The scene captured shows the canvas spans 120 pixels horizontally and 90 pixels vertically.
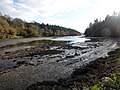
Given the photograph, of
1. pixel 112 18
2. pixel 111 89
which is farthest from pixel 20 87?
pixel 112 18

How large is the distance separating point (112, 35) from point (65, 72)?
140 meters

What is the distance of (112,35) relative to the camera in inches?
6319

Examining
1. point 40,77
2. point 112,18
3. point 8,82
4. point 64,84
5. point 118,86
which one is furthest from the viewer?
point 112,18

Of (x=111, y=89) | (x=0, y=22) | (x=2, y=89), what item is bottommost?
(x=2, y=89)

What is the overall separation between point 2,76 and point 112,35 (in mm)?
144268

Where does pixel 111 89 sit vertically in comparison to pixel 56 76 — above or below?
above

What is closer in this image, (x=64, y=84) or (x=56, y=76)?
(x=64, y=84)

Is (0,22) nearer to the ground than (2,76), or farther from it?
farther from it

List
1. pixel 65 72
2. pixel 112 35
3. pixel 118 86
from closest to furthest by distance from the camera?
pixel 118 86 → pixel 65 72 → pixel 112 35

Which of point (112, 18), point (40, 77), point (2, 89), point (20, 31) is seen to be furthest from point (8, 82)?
point (112, 18)

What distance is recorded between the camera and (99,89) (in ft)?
32.2

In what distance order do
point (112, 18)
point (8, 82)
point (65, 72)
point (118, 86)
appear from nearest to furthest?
1. point (118, 86)
2. point (8, 82)
3. point (65, 72)
4. point (112, 18)

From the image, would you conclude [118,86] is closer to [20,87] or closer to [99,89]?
[99,89]

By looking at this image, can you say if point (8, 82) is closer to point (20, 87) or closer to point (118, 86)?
point (20, 87)
